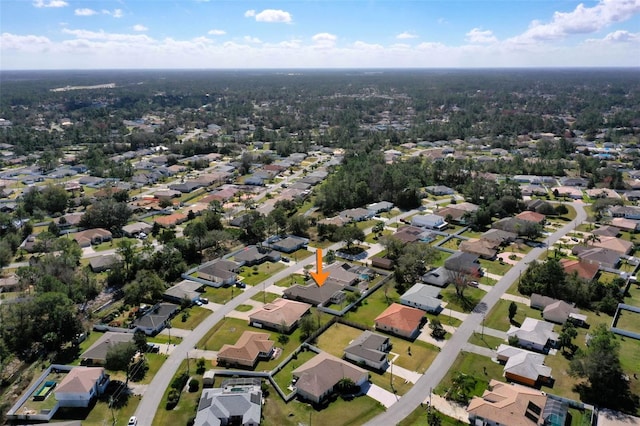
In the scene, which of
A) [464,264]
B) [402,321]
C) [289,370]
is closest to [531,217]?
[464,264]

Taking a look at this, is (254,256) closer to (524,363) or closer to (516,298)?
(516,298)

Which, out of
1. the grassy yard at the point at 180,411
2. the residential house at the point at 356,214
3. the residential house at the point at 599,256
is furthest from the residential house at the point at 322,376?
the residential house at the point at 356,214

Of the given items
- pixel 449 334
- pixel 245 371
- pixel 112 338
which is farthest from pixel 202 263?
pixel 449 334

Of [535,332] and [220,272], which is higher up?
[535,332]

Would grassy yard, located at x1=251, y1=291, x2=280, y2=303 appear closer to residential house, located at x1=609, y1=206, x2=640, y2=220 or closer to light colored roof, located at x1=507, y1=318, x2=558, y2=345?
light colored roof, located at x1=507, y1=318, x2=558, y2=345

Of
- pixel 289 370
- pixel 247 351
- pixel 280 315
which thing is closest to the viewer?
pixel 289 370

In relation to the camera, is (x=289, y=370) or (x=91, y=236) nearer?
(x=289, y=370)

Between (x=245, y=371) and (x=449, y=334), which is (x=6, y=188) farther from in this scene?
(x=449, y=334)
